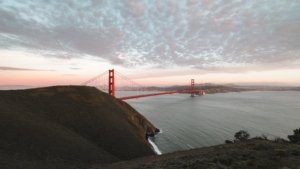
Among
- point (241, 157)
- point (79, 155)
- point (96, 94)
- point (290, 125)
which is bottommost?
point (290, 125)

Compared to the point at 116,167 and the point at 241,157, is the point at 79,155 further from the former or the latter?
the point at 241,157

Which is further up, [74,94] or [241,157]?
[74,94]

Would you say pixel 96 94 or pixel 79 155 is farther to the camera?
pixel 96 94

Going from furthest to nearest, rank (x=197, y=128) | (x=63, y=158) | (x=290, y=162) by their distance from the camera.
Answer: (x=197, y=128) < (x=63, y=158) < (x=290, y=162)

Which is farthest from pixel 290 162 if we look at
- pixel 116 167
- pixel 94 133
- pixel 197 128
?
pixel 197 128

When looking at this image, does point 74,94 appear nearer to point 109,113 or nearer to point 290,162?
point 109,113

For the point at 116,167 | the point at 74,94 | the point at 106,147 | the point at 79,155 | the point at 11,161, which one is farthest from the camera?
the point at 74,94

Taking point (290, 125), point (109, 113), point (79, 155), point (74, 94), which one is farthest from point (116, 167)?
point (290, 125)
